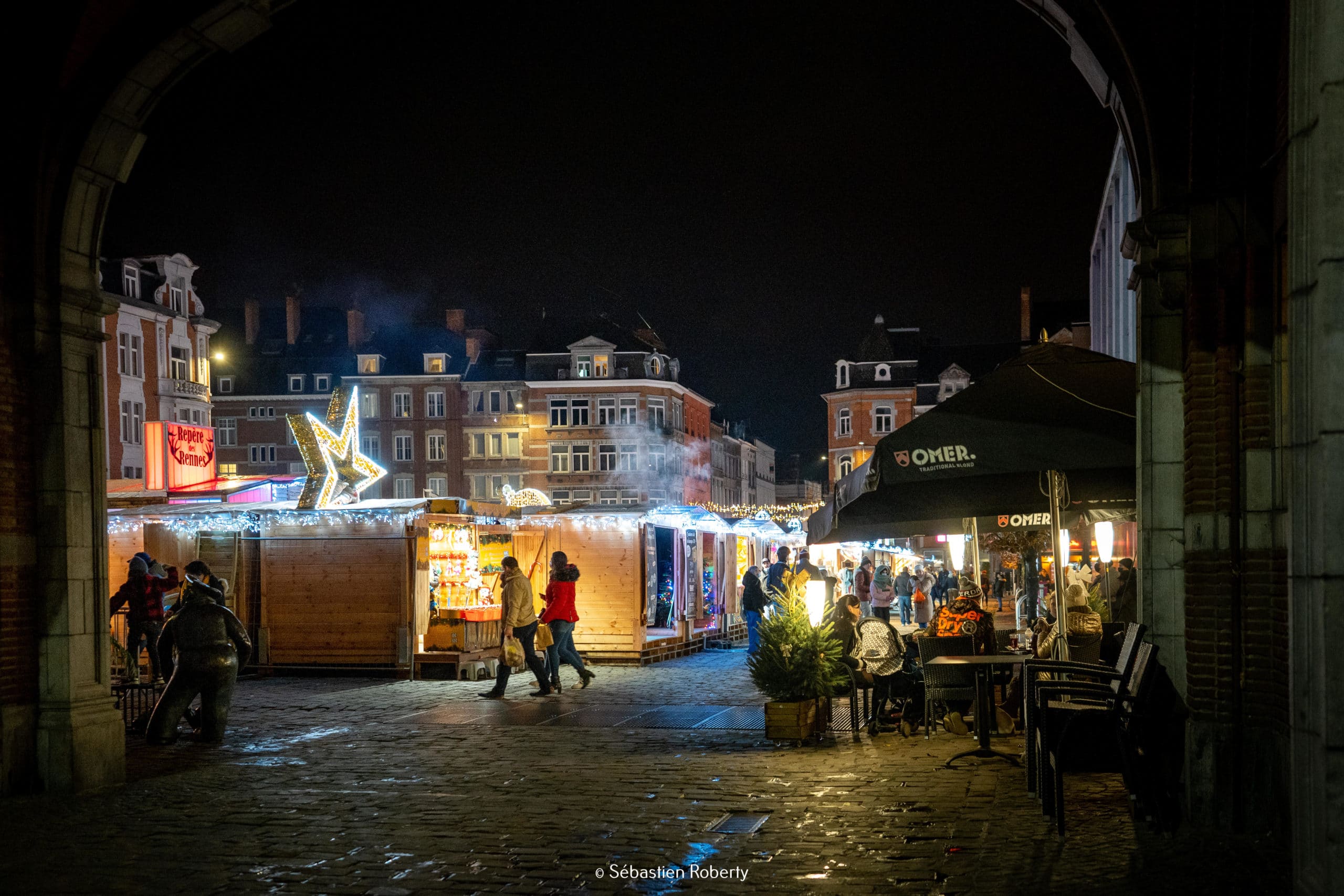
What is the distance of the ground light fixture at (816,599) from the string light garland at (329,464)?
8.38 m

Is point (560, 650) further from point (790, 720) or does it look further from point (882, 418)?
point (882, 418)

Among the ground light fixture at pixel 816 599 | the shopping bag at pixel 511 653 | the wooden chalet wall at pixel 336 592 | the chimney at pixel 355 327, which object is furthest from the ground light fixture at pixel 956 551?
the chimney at pixel 355 327

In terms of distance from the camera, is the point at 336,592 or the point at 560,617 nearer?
the point at 560,617

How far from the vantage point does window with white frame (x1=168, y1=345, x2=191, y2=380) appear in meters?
47.9

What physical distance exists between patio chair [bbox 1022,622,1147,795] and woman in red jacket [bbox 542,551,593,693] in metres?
8.73

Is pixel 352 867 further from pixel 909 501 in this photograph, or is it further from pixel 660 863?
pixel 909 501

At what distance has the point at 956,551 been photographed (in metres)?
34.5

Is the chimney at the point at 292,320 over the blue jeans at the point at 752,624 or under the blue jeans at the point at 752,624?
over

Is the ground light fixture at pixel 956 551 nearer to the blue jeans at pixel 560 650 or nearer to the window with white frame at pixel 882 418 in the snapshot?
the blue jeans at pixel 560 650

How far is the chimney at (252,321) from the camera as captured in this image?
2862 inches

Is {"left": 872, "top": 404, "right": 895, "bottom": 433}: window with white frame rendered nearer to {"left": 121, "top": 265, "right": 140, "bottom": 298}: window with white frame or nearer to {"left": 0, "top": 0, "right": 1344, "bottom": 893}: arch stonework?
{"left": 121, "top": 265, "right": 140, "bottom": 298}: window with white frame

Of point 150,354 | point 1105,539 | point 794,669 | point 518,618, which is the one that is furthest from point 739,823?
point 150,354

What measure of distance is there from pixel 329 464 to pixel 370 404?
Answer: 5258cm

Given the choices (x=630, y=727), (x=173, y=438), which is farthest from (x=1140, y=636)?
(x=173, y=438)
